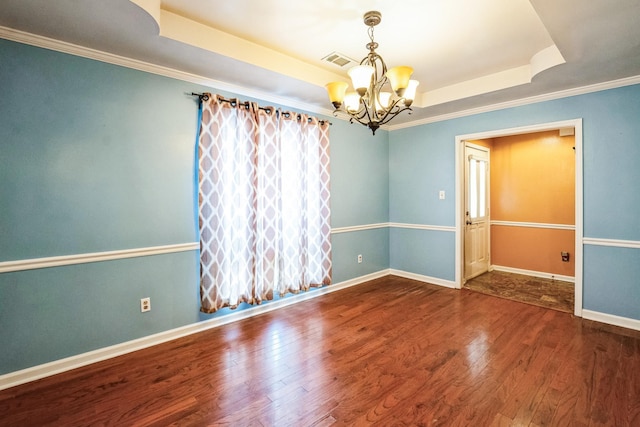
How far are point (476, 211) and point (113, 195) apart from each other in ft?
15.7

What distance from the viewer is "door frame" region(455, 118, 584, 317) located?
321cm

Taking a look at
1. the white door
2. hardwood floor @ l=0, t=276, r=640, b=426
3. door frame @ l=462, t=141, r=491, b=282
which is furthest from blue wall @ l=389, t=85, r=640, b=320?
the white door

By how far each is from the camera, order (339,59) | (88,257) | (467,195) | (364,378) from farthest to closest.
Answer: (467,195) → (339,59) → (88,257) → (364,378)

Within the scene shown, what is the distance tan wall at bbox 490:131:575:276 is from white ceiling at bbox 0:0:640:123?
180 centimetres

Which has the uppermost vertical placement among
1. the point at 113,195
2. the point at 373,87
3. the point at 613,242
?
the point at 373,87

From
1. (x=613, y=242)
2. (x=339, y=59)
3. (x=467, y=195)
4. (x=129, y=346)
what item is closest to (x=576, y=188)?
(x=613, y=242)

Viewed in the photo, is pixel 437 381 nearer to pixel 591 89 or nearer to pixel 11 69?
pixel 591 89

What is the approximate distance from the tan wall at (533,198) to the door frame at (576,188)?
113cm

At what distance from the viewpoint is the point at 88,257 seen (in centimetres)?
237

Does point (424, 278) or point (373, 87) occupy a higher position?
point (373, 87)

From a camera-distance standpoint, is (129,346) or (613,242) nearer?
(129,346)

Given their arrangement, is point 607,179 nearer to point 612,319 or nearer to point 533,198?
point 612,319

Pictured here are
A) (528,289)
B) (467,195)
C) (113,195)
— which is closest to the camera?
(113,195)

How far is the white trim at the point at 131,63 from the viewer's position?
2096mm
